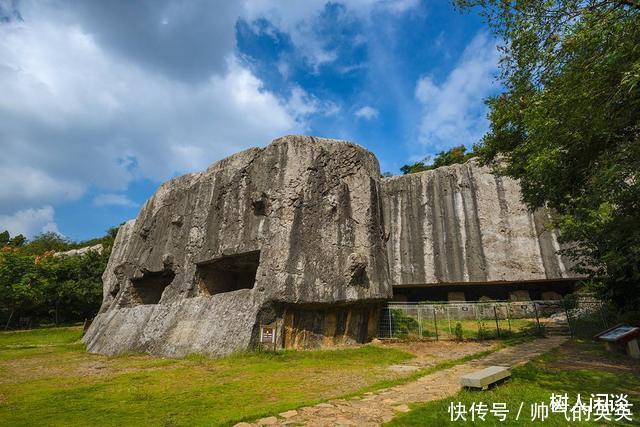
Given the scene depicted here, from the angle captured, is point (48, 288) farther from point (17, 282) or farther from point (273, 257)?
point (273, 257)

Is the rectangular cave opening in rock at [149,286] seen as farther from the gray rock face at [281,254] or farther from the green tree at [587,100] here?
the green tree at [587,100]

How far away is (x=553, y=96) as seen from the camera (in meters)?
8.15

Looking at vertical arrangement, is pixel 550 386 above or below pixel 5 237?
below

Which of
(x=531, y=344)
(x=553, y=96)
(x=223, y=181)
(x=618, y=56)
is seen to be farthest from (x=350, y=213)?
(x=618, y=56)

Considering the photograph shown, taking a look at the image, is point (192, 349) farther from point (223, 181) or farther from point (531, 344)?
point (531, 344)

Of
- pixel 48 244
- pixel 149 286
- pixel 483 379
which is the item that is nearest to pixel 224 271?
pixel 149 286

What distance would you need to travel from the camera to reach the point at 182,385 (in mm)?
10055

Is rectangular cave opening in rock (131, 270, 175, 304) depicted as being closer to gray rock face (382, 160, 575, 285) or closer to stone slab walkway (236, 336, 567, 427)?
gray rock face (382, 160, 575, 285)

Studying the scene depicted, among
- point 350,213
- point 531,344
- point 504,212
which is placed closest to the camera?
point 531,344

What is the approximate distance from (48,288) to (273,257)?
3267cm

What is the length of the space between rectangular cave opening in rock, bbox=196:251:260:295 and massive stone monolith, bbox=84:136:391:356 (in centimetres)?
5

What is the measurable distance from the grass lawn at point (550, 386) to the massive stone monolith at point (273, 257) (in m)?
7.57

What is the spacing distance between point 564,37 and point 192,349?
49.6 ft

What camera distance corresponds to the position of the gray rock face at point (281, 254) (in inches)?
589
